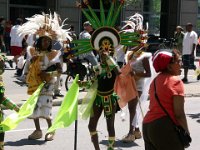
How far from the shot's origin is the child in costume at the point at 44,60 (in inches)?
314

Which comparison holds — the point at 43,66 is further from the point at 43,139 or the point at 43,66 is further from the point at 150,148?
the point at 150,148

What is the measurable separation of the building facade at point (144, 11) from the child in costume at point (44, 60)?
53.1ft

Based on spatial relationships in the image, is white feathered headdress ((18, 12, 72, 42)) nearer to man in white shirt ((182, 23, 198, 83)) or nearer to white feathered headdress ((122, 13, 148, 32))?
white feathered headdress ((122, 13, 148, 32))

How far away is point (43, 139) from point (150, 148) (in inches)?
132

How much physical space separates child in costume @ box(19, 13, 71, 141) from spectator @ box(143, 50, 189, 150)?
312 cm

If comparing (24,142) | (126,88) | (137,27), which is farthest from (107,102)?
(24,142)

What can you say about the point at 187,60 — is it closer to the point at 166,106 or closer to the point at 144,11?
the point at 166,106

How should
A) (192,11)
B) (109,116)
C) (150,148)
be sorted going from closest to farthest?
(150,148), (109,116), (192,11)

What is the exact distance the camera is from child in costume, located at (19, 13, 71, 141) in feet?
26.2

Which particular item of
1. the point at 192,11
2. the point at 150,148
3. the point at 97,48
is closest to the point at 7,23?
the point at 192,11

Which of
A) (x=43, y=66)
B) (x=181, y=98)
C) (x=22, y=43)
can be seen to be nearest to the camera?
(x=181, y=98)

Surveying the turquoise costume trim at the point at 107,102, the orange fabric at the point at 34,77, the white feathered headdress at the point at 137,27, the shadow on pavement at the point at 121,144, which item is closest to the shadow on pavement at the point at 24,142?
the orange fabric at the point at 34,77

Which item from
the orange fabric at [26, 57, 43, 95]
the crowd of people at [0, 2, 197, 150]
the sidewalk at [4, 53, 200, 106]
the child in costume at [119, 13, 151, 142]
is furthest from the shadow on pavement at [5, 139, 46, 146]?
the sidewalk at [4, 53, 200, 106]

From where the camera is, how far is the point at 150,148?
531 cm
